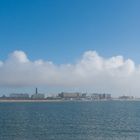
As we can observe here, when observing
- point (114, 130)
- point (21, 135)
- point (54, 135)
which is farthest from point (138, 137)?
point (21, 135)

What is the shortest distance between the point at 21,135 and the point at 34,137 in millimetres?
4447

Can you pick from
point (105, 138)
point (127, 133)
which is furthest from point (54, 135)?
point (127, 133)

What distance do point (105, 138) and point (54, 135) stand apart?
1162cm

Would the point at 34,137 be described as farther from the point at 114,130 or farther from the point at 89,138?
the point at 114,130

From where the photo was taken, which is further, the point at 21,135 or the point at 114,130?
the point at 114,130

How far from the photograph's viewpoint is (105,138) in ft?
237

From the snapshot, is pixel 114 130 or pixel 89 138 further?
pixel 114 130

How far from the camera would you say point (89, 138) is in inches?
2832

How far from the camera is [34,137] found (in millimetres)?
73188

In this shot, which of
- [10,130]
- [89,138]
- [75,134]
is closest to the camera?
[89,138]

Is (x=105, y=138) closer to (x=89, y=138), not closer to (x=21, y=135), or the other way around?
(x=89, y=138)

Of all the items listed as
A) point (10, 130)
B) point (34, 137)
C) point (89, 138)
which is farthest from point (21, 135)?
point (89, 138)

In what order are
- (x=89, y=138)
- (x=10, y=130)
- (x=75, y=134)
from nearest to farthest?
1. (x=89, y=138)
2. (x=75, y=134)
3. (x=10, y=130)

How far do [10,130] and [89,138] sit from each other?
23.3 meters
